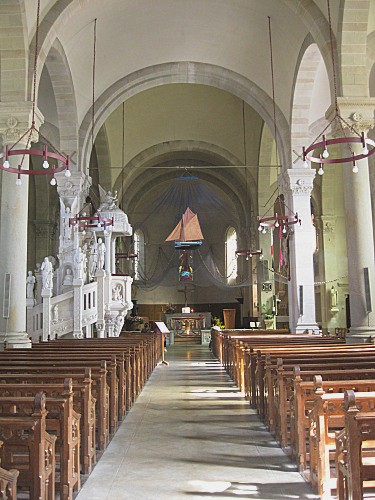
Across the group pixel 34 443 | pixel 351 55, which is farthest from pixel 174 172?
pixel 34 443

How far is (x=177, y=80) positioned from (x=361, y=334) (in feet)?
36.5

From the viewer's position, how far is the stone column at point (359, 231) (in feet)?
33.8

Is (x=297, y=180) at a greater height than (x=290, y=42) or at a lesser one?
lesser

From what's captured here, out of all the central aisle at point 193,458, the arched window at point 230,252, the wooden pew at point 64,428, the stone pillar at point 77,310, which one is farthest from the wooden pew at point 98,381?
the arched window at point 230,252

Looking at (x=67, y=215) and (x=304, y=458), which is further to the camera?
(x=67, y=215)

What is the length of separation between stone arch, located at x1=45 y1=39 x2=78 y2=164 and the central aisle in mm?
9393

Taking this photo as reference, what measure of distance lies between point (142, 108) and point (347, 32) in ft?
47.6

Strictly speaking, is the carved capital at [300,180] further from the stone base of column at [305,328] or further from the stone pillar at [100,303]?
the stone pillar at [100,303]

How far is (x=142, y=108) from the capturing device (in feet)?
79.6

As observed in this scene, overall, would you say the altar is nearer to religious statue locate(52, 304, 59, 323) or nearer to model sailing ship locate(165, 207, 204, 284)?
model sailing ship locate(165, 207, 204, 284)

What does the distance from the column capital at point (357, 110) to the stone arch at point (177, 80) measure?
5.95 m

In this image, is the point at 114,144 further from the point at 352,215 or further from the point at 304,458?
the point at 304,458

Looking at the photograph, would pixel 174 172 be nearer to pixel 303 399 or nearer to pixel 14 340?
pixel 14 340

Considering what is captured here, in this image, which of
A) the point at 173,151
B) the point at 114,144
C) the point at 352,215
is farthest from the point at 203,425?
the point at 173,151
